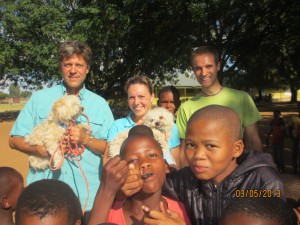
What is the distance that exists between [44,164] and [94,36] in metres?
11.9

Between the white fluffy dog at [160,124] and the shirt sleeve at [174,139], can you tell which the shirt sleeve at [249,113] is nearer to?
the shirt sleeve at [174,139]

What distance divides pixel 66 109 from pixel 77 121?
11.7 inches

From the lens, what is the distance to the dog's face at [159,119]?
3.71 m

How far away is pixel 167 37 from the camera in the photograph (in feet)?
44.1

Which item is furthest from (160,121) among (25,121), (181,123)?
(25,121)

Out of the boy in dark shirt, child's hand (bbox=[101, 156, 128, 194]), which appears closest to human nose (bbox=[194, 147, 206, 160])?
the boy in dark shirt

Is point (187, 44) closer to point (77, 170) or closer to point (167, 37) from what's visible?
point (167, 37)

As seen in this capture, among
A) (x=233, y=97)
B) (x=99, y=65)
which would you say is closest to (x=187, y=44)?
(x=99, y=65)

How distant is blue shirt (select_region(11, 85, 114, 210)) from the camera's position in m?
3.03

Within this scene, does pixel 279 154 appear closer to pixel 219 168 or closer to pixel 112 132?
pixel 112 132

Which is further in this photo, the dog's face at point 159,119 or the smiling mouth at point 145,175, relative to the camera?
the dog's face at point 159,119

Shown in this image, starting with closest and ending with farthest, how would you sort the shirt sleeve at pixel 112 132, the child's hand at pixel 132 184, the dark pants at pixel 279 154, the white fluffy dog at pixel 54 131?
the child's hand at pixel 132 184 → the white fluffy dog at pixel 54 131 → the shirt sleeve at pixel 112 132 → the dark pants at pixel 279 154

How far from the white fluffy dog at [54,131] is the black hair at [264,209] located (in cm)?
180

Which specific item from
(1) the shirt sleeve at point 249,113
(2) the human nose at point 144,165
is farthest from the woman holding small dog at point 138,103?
(2) the human nose at point 144,165
